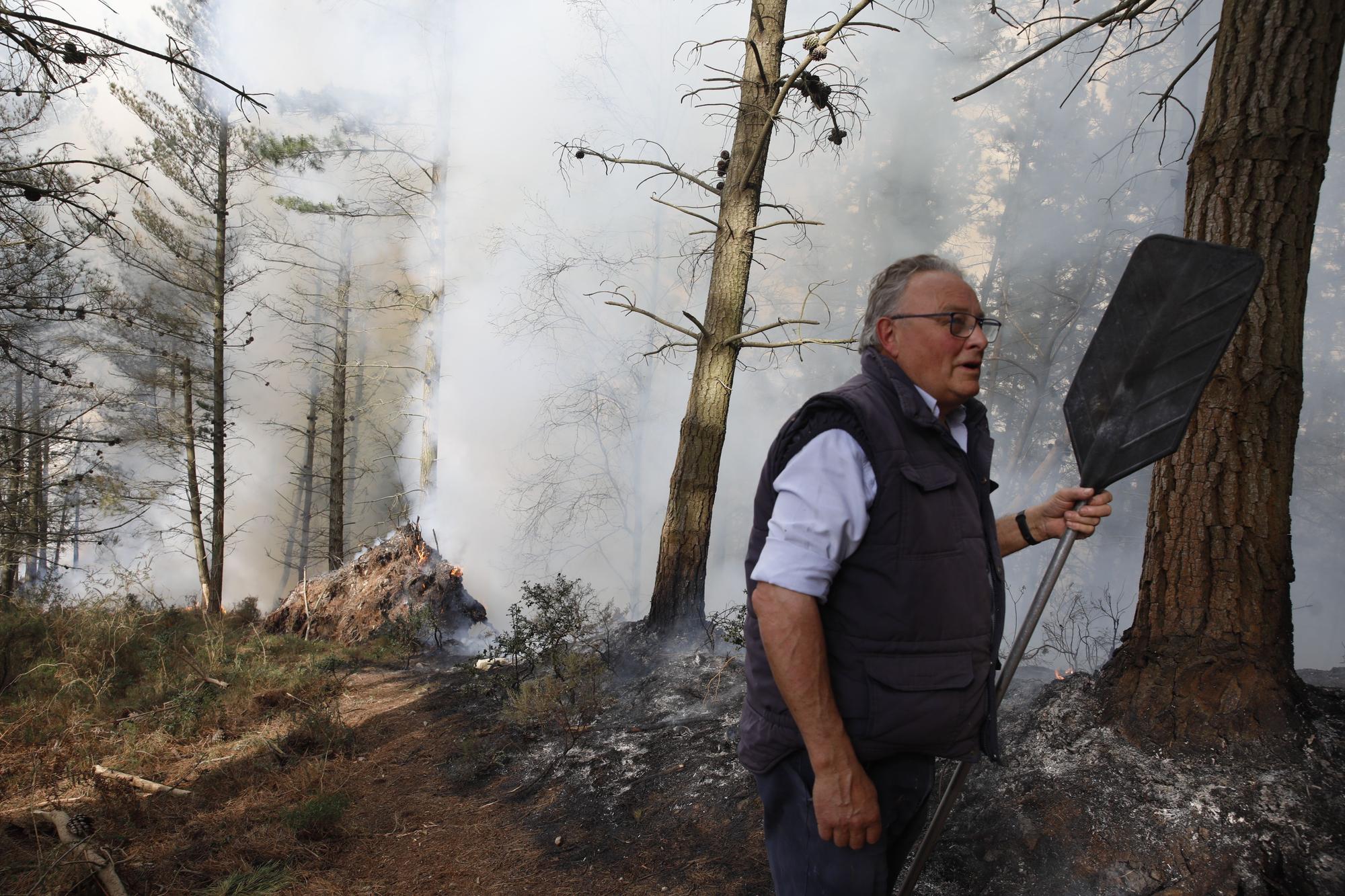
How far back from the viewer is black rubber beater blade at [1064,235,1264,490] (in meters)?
1.92

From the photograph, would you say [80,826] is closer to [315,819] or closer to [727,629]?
[315,819]

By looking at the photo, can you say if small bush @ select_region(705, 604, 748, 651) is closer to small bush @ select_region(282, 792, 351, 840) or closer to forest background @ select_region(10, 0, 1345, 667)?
A: small bush @ select_region(282, 792, 351, 840)

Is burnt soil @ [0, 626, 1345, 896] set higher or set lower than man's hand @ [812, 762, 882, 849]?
lower

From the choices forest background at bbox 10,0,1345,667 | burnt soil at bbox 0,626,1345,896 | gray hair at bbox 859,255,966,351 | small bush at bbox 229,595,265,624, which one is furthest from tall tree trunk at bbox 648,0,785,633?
small bush at bbox 229,595,265,624

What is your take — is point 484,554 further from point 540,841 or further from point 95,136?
point 95,136

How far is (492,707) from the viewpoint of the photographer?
601cm

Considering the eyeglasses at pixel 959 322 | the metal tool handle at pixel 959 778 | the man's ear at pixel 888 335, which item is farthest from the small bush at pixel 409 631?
the eyeglasses at pixel 959 322

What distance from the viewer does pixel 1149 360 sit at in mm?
2025

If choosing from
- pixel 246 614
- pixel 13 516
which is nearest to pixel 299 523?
pixel 246 614

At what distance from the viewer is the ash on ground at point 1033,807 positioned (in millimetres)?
2332

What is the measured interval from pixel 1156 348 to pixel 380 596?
31.6ft

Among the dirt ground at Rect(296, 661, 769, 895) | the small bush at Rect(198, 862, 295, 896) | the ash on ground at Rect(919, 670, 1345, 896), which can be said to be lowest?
the dirt ground at Rect(296, 661, 769, 895)

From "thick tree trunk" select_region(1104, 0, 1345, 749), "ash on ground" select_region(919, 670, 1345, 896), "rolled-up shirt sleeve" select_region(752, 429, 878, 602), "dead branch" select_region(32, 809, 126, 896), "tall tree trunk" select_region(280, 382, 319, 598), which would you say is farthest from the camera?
"tall tree trunk" select_region(280, 382, 319, 598)

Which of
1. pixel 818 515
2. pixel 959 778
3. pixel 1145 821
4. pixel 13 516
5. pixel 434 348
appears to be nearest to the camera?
pixel 818 515
